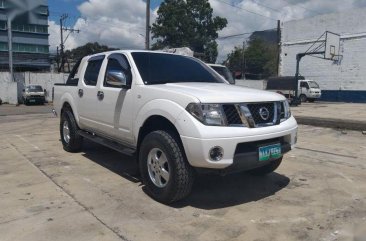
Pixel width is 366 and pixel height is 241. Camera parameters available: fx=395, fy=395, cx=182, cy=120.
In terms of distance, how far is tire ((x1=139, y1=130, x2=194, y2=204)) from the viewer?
171 inches

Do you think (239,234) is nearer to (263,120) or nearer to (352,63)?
(263,120)

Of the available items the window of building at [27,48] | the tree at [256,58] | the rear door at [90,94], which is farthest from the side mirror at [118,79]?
the window of building at [27,48]

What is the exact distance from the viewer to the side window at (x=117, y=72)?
17.5 ft

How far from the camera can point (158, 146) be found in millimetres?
4555

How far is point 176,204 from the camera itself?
462 cm

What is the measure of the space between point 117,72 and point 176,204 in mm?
1973

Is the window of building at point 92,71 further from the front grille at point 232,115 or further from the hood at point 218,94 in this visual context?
the front grille at point 232,115

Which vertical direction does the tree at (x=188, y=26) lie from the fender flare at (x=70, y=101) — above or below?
above

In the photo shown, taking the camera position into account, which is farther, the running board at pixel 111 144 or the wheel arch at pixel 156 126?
the running board at pixel 111 144

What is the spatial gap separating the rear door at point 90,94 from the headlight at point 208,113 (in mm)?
2494

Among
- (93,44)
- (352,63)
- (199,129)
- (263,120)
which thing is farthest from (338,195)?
(93,44)

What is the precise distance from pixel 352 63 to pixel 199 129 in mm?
32943

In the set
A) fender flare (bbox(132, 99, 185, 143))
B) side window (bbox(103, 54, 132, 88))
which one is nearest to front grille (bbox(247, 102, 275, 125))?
fender flare (bbox(132, 99, 185, 143))

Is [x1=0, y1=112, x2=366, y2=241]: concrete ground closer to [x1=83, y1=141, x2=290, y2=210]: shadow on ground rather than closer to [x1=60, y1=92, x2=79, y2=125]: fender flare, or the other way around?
[x1=83, y1=141, x2=290, y2=210]: shadow on ground
